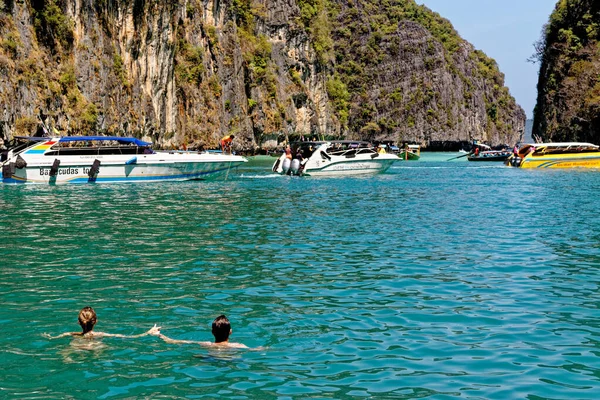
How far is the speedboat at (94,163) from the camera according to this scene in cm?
3888

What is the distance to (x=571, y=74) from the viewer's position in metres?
96.1

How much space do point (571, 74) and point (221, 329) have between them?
317 feet

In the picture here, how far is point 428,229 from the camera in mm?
20891

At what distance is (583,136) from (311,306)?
275 feet

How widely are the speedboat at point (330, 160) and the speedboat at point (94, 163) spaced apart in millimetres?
7844

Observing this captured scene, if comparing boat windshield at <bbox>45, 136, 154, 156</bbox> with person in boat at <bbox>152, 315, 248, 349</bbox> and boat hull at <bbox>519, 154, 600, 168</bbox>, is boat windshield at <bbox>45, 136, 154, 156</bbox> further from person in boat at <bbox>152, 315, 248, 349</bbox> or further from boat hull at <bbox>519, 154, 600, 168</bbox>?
boat hull at <bbox>519, 154, 600, 168</bbox>

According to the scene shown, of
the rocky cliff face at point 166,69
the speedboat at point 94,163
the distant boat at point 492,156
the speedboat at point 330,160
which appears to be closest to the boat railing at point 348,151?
the speedboat at point 330,160

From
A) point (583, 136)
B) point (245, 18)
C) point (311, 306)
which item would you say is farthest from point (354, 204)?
point (245, 18)

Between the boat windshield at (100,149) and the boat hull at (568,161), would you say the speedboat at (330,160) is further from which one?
the boat hull at (568,161)

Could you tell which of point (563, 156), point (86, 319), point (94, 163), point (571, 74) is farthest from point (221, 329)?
point (571, 74)

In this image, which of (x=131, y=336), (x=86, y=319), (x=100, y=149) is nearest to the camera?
(x=86, y=319)

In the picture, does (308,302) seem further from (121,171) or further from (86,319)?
(121,171)

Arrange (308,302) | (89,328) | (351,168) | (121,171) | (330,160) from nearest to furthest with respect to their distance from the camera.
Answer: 1. (89,328)
2. (308,302)
3. (121,171)
4. (330,160)
5. (351,168)

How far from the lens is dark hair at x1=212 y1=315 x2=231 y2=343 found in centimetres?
900
